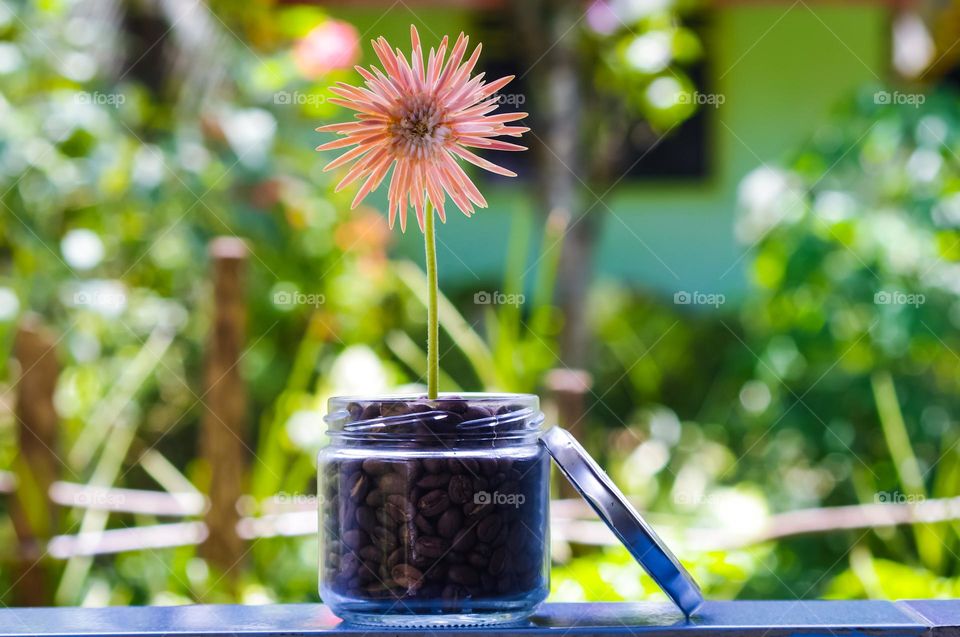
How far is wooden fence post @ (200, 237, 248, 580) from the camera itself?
87.4 inches

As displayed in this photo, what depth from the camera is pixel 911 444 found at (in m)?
2.73

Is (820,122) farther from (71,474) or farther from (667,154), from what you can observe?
(71,474)

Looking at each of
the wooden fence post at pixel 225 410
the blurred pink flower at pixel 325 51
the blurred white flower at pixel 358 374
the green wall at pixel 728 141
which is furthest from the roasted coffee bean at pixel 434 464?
the green wall at pixel 728 141

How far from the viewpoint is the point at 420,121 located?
0.77 m

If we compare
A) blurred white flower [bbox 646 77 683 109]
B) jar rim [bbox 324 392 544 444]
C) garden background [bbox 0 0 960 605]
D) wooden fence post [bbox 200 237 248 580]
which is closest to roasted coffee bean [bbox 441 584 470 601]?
jar rim [bbox 324 392 544 444]

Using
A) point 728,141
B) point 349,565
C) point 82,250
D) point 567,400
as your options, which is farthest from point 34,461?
point 728,141

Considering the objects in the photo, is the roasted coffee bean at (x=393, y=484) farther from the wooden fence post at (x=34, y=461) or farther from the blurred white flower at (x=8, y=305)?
the blurred white flower at (x=8, y=305)

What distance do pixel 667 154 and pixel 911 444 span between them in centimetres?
226

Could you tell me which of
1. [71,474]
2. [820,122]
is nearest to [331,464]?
[71,474]

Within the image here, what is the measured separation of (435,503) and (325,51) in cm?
226

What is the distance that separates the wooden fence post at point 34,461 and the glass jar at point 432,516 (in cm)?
167

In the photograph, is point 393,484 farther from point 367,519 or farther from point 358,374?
point 358,374

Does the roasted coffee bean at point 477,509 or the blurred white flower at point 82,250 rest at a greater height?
the blurred white flower at point 82,250

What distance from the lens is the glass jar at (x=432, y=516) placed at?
→ 75 centimetres
